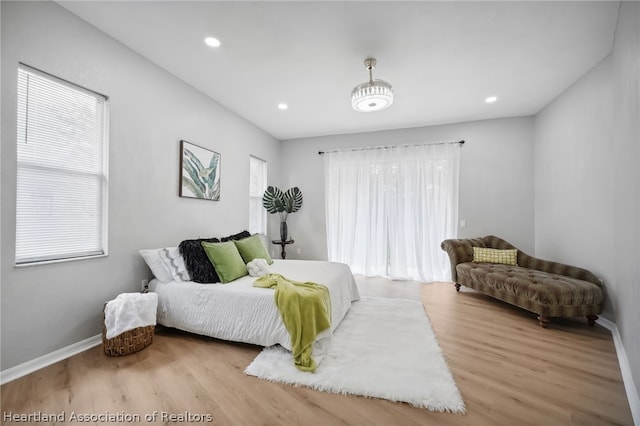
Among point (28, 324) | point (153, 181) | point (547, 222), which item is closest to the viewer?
point (28, 324)

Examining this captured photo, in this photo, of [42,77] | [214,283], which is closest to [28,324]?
[214,283]

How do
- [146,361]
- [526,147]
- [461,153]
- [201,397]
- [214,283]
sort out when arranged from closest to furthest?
[201,397] → [146,361] → [214,283] → [526,147] → [461,153]

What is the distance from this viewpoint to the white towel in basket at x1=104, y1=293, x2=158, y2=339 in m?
2.10

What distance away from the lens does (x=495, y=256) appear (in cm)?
392

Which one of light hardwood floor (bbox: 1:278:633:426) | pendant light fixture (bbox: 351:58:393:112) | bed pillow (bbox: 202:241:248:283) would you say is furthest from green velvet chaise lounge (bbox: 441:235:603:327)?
bed pillow (bbox: 202:241:248:283)

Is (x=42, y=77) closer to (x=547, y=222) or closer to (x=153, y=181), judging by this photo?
(x=153, y=181)

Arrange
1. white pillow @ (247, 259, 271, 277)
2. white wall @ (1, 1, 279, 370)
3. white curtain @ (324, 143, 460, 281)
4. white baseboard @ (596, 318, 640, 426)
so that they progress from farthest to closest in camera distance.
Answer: white curtain @ (324, 143, 460, 281) < white pillow @ (247, 259, 271, 277) < white wall @ (1, 1, 279, 370) < white baseboard @ (596, 318, 640, 426)

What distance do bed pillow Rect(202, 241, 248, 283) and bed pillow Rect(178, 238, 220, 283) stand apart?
48 mm

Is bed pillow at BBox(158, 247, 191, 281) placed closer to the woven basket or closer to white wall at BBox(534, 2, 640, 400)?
the woven basket

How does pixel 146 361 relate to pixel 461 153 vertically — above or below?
below

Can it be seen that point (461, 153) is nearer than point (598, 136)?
No

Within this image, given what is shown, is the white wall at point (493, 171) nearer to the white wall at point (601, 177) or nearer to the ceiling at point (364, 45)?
the white wall at point (601, 177)

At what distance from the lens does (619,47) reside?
2166mm

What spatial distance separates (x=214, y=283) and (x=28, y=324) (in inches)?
51.1
